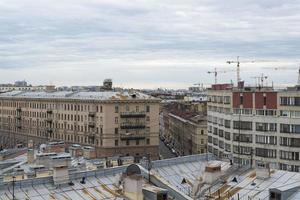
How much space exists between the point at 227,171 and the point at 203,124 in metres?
84.6

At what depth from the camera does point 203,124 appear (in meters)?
134

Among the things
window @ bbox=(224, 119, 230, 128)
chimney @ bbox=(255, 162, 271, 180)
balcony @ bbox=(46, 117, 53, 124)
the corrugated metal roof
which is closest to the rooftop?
balcony @ bbox=(46, 117, 53, 124)

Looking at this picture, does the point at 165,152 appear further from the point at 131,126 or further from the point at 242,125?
the point at 242,125

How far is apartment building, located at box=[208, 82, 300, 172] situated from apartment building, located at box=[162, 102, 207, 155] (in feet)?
85.3

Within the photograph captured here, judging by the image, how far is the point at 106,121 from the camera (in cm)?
12131

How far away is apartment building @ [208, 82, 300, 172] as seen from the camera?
88.0 m

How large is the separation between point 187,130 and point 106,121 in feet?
108

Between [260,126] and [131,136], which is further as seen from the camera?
[131,136]

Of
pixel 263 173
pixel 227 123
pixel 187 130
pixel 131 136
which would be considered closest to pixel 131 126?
pixel 131 136

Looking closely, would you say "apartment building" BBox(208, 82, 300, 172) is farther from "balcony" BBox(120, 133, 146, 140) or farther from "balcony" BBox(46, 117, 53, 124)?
"balcony" BBox(46, 117, 53, 124)

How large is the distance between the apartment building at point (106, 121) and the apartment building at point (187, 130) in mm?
12596

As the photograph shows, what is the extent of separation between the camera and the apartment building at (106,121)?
122 metres

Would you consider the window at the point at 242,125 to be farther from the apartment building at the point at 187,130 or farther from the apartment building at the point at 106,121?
the apartment building at the point at 187,130

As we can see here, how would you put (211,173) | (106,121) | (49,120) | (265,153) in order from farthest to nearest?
1. (49,120)
2. (106,121)
3. (265,153)
4. (211,173)
